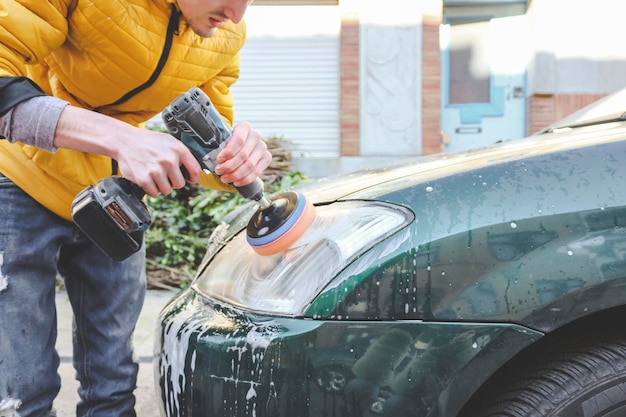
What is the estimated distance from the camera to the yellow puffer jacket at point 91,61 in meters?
1.28

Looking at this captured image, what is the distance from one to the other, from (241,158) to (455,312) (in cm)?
54

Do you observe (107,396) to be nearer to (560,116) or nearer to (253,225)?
(253,225)

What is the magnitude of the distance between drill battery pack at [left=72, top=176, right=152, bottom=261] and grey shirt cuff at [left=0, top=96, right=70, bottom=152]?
148 millimetres

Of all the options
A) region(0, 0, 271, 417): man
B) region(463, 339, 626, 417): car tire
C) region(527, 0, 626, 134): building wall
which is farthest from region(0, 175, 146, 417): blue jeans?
region(527, 0, 626, 134): building wall

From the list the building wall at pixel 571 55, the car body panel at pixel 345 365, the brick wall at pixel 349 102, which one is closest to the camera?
the car body panel at pixel 345 365

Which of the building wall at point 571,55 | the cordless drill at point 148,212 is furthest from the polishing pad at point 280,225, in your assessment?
the building wall at point 571,55

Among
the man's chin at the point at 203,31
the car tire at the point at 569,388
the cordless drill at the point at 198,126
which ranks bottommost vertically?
the car tire at the point at 569,388

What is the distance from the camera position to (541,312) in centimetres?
120

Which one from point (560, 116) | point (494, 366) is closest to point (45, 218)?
point (494, 366)

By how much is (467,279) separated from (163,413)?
79 centimetres

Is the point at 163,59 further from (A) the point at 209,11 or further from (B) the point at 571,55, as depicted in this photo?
(B) the point at 571,55

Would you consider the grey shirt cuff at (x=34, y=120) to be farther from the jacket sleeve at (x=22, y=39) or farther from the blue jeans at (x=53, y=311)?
the blue jeans at (x=53, y=311)

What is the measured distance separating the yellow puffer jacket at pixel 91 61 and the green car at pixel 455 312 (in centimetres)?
58

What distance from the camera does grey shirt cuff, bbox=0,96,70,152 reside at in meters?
1.24
